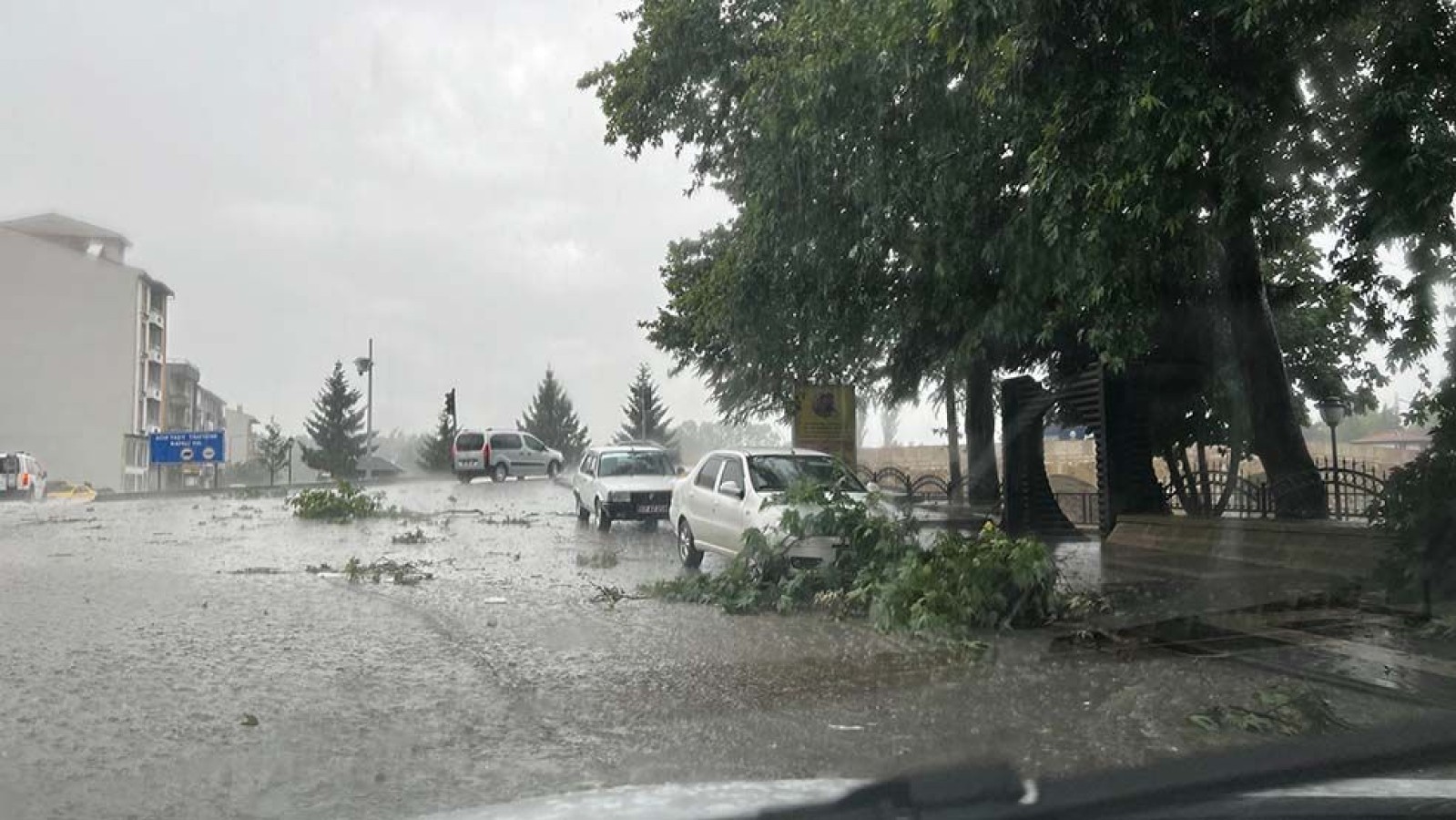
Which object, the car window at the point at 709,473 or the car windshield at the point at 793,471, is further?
the car window at the point at 709,473

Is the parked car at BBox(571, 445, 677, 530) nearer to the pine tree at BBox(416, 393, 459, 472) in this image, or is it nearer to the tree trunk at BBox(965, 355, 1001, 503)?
the tree trunk at BBox(965, 355, 1001, 503)

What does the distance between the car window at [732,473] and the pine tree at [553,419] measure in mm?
73501

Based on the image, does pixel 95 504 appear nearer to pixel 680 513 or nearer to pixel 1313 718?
pixel 680 513

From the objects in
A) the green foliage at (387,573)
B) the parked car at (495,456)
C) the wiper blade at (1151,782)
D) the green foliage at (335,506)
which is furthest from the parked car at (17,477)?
the wiper blade at (1151,782)

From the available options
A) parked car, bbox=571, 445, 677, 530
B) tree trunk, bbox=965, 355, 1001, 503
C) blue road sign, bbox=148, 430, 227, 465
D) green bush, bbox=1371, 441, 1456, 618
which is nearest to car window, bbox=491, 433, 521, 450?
blue road sign, bbox=148, 430, 227, 465

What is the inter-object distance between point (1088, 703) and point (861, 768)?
80.8 inches

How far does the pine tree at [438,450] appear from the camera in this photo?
72062mm

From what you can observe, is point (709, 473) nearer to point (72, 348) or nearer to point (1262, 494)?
point (1262, 494)

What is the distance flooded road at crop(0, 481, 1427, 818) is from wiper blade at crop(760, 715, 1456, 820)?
437 millimetres

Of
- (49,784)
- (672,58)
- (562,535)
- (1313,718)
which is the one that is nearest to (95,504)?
(562,535)

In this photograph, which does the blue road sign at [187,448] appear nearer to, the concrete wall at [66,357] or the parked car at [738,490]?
the concrete wall at [66,357]

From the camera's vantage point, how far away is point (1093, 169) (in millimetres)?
9281

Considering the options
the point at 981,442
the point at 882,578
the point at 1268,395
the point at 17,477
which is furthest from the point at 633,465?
the point at 17,477

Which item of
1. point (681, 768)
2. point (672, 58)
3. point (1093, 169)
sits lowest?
point (681, 768)
